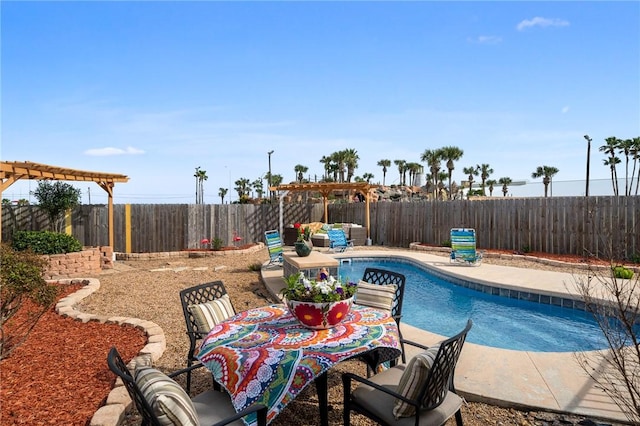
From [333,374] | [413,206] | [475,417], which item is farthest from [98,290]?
[413,206]

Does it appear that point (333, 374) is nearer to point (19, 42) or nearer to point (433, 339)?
point (433, 339)

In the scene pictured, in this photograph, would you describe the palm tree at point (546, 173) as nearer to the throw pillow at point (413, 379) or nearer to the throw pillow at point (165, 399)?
the throw pillow at point (413, 379)

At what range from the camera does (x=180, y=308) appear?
238 inches

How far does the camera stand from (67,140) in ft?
33.8

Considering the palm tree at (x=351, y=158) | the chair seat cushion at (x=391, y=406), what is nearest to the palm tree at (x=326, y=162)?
the palm tree at (x=351, y=158)

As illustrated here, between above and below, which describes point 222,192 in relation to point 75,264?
above

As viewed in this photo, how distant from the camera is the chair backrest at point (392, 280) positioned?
3859 mm

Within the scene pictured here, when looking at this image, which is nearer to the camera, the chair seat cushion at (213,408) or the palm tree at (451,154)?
the chair seat cushion at (213,408)

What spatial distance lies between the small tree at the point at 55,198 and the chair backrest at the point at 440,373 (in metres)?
12.9

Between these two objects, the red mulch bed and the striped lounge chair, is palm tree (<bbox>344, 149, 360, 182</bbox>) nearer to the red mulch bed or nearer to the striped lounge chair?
the striped lounge chair

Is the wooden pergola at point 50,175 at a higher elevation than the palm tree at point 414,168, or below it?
below

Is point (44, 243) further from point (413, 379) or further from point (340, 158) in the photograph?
point (340, 158)

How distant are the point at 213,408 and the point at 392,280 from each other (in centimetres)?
224

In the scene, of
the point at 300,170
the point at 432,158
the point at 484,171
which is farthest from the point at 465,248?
the point at 484,171
